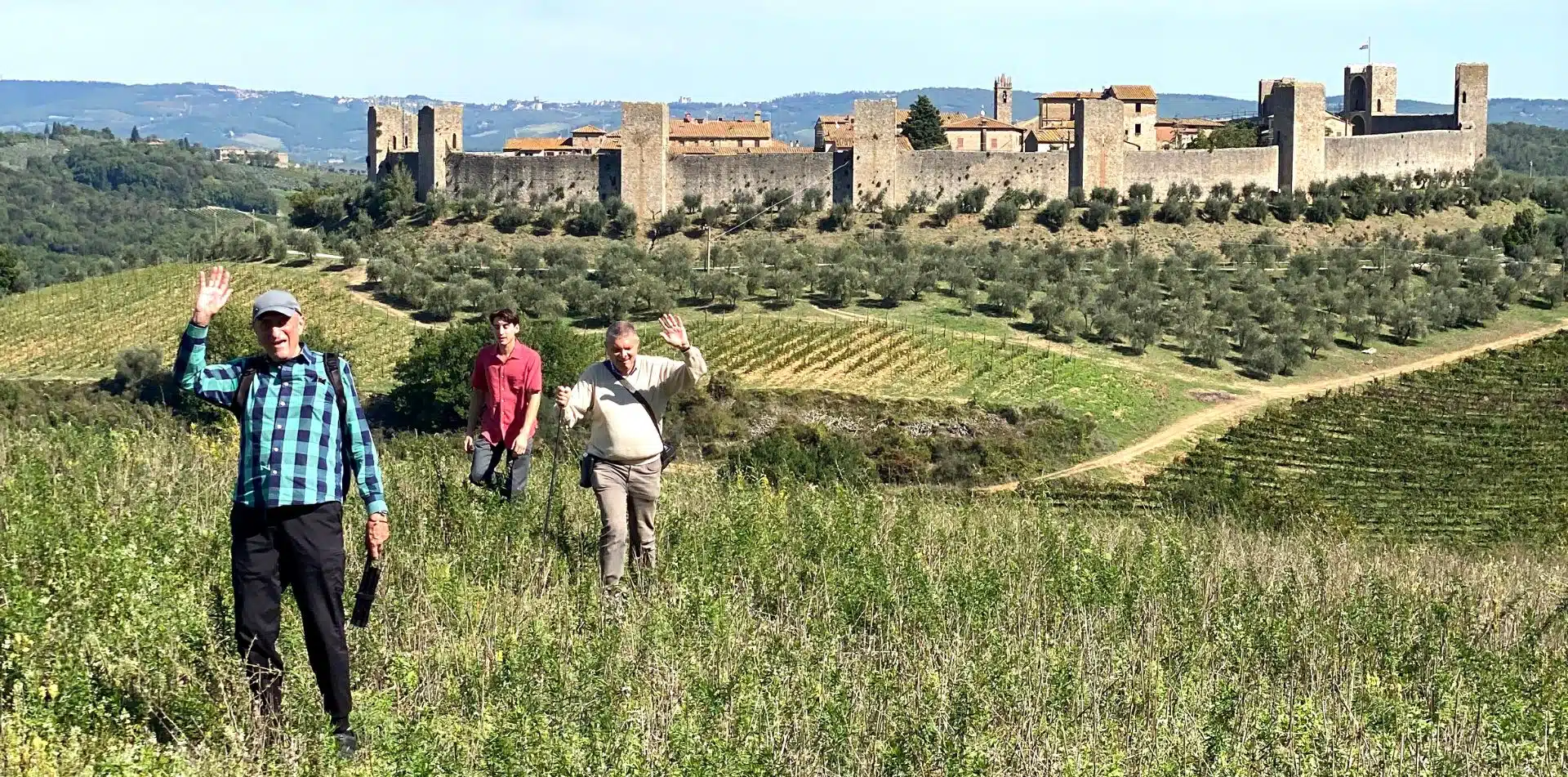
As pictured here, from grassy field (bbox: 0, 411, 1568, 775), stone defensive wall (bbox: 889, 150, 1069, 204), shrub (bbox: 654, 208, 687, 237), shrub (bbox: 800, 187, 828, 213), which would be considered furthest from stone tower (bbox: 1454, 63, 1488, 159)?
grassy field (bbox: 0, 411, 1568, 775)

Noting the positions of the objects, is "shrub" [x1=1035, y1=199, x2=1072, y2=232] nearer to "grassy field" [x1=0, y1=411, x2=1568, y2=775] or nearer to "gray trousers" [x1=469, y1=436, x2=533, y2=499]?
"grassy field" [x1=0, y1=411, x2=1568, y2=775]

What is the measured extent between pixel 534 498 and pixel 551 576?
1.22m

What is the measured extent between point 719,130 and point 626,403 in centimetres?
5245

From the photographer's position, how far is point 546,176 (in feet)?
153

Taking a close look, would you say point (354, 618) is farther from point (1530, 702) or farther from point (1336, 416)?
point (1336, 416)

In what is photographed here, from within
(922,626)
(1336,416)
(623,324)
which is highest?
(623,324)

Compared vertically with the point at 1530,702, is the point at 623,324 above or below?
above

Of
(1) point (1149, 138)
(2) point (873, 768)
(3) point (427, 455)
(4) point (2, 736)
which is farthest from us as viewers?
(1) point (1149, 138)

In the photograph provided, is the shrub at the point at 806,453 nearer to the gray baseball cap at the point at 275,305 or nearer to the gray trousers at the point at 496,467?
the gray trousers at the point at 496,467

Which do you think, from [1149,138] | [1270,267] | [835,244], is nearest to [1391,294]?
[1270,267]

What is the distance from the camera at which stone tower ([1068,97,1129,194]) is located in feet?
150

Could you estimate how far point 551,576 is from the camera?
631 centimetres

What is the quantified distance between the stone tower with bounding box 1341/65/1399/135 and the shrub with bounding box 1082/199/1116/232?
15.0 meters

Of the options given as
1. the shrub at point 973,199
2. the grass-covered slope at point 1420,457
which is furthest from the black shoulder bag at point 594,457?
the shrub at point 973,199
